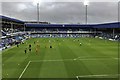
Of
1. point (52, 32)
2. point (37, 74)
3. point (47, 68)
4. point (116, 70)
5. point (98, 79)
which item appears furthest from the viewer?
point (52, 32)

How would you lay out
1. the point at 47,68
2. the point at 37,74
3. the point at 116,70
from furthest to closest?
the point at 47,68 → the point at 116,70 → the point at 37,74

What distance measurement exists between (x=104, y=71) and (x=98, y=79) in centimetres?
555

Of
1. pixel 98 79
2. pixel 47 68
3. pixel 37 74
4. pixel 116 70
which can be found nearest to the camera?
pixel 98 79

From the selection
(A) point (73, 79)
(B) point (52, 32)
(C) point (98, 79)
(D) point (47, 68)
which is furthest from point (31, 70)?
(B) point (52, 32)

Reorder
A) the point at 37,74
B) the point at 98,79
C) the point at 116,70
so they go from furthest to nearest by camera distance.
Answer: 1. the point at 116,70
2. the point at 37,74
3. the point at 98,79

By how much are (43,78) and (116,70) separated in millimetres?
11475

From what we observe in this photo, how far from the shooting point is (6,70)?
125 feet

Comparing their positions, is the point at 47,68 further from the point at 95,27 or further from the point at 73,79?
the point at 95,27

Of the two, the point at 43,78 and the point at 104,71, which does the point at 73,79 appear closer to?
the point at 43,78

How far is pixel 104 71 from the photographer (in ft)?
118

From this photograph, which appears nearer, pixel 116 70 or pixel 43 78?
pixel 43 78

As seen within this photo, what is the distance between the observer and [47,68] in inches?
1553

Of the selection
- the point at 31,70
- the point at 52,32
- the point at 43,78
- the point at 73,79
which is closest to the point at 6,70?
the point at 31,70

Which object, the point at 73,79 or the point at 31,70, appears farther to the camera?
the point at 31,70
